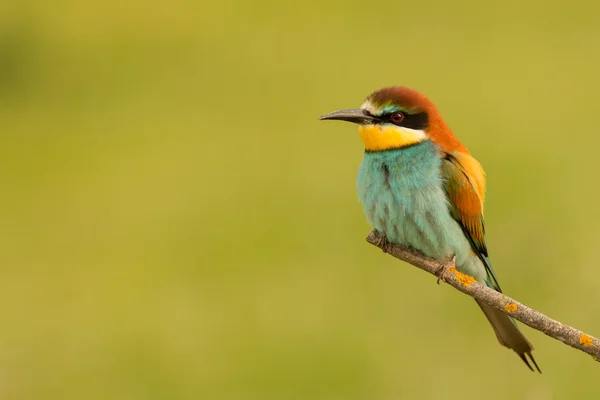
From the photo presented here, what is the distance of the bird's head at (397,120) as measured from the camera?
2428 mm

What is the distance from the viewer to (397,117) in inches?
96.3

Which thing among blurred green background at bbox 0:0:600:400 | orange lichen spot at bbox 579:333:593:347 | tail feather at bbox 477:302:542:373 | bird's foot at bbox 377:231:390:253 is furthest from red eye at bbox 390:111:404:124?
orange lichen spot at bbox 579:333:593:347

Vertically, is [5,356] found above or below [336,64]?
below

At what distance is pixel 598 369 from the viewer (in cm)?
385

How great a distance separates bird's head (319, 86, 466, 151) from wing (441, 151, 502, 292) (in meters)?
0.05

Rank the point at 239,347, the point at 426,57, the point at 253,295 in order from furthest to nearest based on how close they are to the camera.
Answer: the point at 426,57 < the point at 253,295 < the point at 239,347

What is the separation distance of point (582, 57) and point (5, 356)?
484 cm

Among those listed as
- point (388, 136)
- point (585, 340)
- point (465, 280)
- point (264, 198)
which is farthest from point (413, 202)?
point (264, 198)

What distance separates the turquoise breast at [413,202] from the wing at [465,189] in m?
0.02

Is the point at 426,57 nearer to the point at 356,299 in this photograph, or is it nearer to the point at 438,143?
the point at 356,299

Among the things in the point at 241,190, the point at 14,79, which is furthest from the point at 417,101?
the point at 14,79

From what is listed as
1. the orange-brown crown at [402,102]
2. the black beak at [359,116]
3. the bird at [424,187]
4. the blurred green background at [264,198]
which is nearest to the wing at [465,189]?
the bird at [424,187]

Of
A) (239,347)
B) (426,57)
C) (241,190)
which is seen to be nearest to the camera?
(239,347)

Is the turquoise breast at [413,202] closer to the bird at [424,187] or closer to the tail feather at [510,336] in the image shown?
the bird at [424,187]
